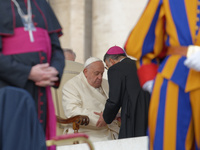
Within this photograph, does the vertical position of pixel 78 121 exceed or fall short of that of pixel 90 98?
it falls short

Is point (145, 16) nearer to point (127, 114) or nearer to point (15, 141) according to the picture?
point (15, 141)

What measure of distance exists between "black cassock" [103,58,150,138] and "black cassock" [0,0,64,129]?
7.28ft

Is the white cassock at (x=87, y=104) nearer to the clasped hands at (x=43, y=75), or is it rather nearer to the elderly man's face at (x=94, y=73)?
the elderly man's face at (x=94, y=73)

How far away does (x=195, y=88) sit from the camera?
9.24 ft

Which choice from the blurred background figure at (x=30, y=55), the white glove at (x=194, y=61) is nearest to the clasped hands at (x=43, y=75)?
the blurred background figure at (x=30, y=55)

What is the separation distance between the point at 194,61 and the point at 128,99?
101 inches

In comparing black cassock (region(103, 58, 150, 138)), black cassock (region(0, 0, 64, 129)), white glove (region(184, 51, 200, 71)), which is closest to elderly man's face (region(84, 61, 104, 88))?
black cassock (region(103, 58, 150, 138))

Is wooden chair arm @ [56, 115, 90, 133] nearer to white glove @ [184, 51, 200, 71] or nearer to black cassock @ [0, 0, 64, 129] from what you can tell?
black cassock @ [0, 0, 64, 129]

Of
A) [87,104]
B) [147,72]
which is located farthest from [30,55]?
[87,104]

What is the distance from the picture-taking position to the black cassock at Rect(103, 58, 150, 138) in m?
5.27

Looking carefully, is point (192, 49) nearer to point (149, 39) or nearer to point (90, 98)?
point (149, 39)

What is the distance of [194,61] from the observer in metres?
2.79

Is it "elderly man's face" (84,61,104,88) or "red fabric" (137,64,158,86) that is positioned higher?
"elderly man's face" (84,61,104,88)

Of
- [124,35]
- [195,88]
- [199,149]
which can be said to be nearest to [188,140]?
[199,149]
